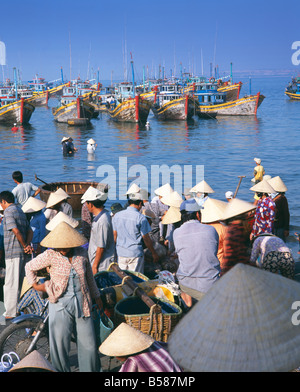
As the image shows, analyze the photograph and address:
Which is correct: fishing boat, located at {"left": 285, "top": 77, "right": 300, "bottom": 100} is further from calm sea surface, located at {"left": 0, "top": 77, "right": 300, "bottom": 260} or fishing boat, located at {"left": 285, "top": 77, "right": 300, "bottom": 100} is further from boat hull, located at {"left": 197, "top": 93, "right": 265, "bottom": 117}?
boat hull, located at {"left": 197, "top": 93, "right": 265, "bottom": 117}

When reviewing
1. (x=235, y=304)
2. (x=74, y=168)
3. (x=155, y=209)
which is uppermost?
(x=235, y=304)

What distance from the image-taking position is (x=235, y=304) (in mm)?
2666

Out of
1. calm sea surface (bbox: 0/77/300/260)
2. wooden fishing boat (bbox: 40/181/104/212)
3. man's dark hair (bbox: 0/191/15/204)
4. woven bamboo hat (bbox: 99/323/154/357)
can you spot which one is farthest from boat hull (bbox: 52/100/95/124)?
woven bamboo hat (bbox: 99/323/154/357)

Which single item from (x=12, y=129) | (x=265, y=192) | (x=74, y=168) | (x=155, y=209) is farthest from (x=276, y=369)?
(x=12, y=129)

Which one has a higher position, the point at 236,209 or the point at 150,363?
the point at 236,209

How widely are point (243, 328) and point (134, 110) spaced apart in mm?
45013

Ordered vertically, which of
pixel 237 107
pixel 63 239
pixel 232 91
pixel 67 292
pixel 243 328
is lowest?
pixel 67 292

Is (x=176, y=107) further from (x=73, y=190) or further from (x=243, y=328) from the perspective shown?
(x=243, y=328)

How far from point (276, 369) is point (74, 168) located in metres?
24.1

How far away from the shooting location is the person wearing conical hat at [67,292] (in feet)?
12.6

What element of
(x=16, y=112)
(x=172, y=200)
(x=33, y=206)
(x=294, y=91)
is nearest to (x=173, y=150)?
(x=16, y=112)

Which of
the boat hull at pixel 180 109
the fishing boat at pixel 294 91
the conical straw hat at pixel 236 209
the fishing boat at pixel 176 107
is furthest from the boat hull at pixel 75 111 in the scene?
the fishing boat at pixel 294 91

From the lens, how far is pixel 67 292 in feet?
12.7

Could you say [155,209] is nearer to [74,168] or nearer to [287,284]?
[287,284]
